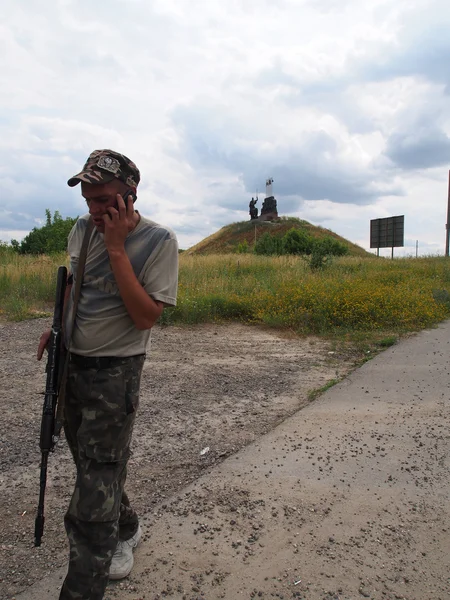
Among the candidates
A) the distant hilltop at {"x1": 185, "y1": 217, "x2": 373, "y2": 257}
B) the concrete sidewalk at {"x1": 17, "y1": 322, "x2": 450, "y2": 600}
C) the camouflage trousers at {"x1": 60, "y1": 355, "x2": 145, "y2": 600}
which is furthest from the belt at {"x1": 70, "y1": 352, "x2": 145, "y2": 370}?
the distant hilltop at {"x1": 185, "y1": 217, "x2": 373, "y2": 257}

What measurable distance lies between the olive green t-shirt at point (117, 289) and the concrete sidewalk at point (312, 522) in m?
1.05

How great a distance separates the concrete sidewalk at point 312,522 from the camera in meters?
2.17

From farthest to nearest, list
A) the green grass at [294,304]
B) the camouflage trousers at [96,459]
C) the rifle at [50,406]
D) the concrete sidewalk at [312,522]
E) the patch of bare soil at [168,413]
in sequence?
the green grass at [294,304] < the patch of bare soil at [168,413] < the concrete sidewalk at [312,522] < the rifle at [50,406] < the camouflage trousers at [96,459]

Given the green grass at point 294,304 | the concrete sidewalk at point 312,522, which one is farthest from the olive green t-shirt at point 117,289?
the green grass at point 294,304

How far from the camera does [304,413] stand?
4.33 meters

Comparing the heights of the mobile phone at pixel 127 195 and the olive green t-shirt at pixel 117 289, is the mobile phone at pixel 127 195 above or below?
above

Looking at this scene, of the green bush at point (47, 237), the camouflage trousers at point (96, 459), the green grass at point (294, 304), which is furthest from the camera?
the green bush at point (47, 237)

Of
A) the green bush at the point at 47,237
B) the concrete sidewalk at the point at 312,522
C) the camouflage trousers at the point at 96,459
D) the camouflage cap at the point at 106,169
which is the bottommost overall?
the concrete sidewalk at the point at 312,522

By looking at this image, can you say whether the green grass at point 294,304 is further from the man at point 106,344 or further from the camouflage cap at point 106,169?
the camouflage cap at point 106,169

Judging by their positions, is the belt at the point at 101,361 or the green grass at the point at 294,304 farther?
the green grass at the point at 294,304

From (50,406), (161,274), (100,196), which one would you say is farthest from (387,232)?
(50,406)

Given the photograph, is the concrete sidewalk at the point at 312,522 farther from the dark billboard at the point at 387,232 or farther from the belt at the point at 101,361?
the dark billboard at the point at 387,232

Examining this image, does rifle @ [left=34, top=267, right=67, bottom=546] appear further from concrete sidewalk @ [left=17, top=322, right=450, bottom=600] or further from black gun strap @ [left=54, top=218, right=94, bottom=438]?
concrete sidewalk @ [left=17, top=322, right=450, bottom=600]

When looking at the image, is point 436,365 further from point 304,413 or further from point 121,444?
point 121,444
